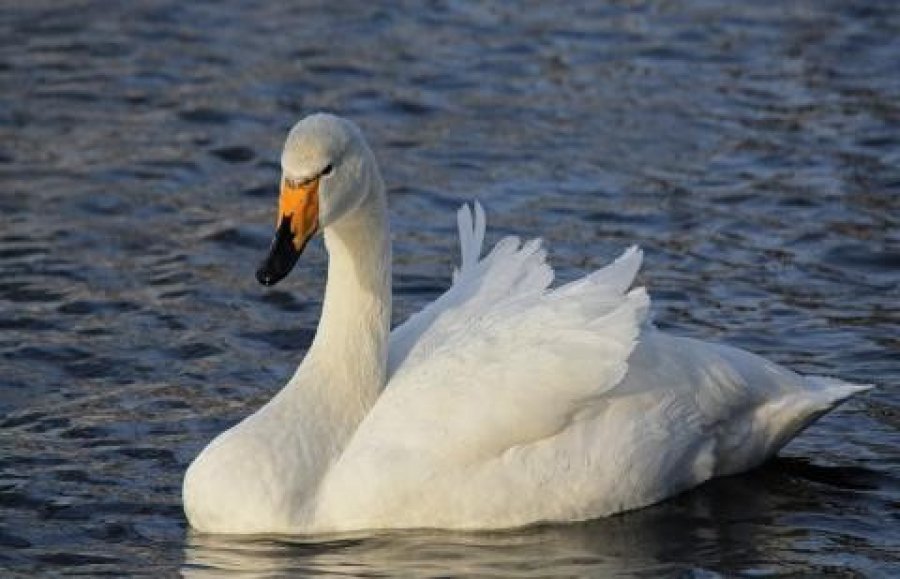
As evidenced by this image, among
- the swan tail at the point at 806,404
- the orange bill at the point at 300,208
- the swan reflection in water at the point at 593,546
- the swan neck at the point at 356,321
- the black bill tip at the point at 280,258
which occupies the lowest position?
the swan reflection in water at the point at 593,546

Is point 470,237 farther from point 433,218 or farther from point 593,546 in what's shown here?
point 433,218

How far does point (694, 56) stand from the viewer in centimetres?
1797

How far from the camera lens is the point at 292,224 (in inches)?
391

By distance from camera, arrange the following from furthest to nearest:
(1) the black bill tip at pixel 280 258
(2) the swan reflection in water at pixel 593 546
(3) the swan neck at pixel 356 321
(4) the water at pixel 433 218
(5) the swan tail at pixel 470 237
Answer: (5) the swan tail at pixel 470 237, (3) the swan neck at pixel 356 321, (4) the water at pixel 433 218, (1) the black bill tip at pixel 280 258, (2) the swan reflection in water at pixel 593 546

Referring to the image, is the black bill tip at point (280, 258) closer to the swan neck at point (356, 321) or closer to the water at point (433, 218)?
the swan neck at point (356, 321)

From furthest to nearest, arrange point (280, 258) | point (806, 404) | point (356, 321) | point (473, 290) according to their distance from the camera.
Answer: point (473, 290) < point (806, 404) < point (356, 321) < point (280, 258)

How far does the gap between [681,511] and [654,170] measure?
5.46m

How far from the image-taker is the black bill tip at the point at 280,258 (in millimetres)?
9797

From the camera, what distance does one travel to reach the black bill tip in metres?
9.80

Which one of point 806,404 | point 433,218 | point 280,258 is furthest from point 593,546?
point 433,218

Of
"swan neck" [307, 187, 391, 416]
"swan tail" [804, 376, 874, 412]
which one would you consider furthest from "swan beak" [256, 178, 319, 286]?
"swan tail" [804, 376, 874, 412]

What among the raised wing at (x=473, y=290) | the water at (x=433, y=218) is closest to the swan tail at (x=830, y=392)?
the water at (x=433, y=218)

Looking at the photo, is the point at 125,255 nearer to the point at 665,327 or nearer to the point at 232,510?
the point at 665,327

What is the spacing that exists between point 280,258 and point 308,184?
35 centimetres
